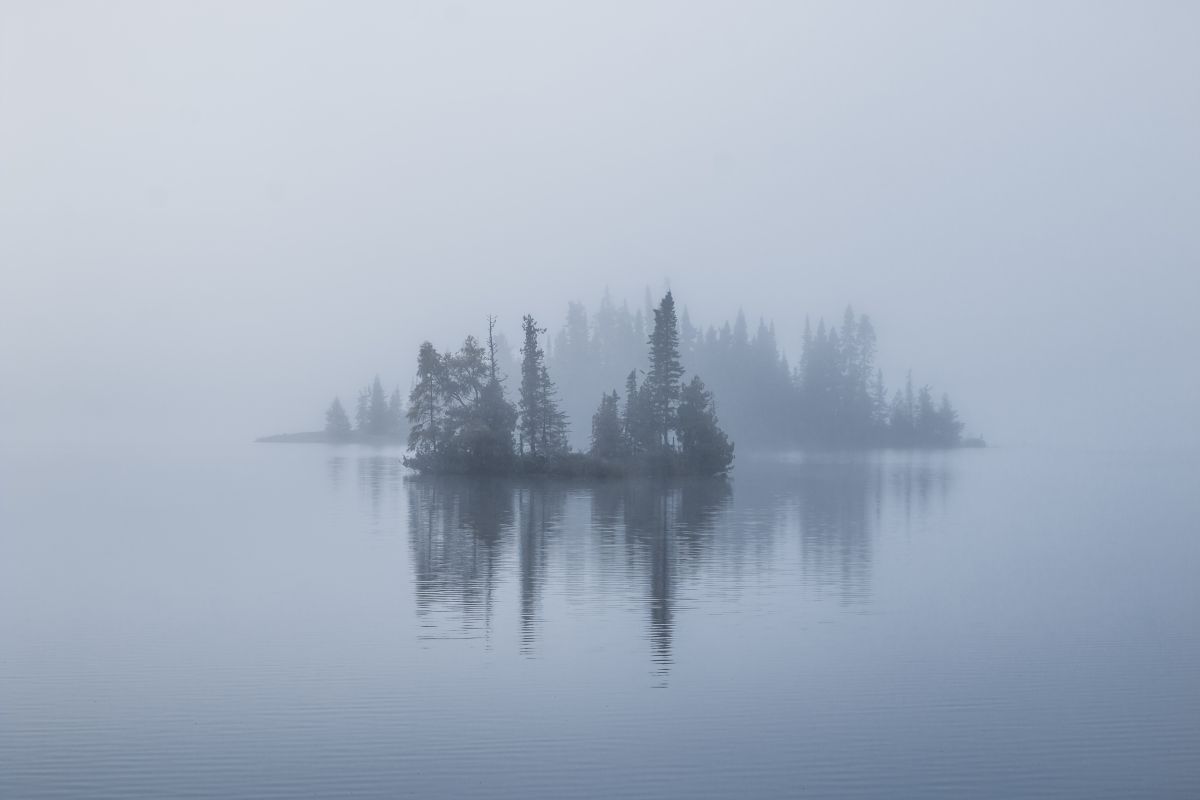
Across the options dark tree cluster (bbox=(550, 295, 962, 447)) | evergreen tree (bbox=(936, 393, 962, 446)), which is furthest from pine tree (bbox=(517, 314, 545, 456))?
evergreen tree (bbox=(936, 393, 962, 446))

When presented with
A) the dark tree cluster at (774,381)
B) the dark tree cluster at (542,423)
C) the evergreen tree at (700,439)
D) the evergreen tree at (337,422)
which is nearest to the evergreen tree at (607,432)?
the dark tree cluster at (542,423)

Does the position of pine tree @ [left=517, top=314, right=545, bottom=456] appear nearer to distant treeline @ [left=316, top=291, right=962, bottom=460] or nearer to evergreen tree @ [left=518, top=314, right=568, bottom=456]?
evergreen tree @ [left=518, top=314, right=568, bottom=456]

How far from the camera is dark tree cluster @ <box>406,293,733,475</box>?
75.9 m

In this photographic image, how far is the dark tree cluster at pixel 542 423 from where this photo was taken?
75875 millimetres

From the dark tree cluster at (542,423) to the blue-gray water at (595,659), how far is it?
105ft

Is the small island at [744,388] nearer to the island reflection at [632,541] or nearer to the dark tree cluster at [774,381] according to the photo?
the dark tree cluster at [774,381]

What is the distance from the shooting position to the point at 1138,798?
13008 millimetres

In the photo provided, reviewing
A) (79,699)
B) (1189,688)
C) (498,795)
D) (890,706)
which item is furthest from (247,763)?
(1189,688)

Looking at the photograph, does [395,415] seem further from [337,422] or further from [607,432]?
[607,432]

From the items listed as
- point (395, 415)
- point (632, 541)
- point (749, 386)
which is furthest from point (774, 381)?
point (632, 541)

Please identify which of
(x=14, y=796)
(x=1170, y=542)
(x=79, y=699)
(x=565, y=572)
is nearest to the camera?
(x=14, y=796)

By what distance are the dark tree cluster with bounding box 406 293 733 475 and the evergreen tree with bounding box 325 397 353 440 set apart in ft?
295

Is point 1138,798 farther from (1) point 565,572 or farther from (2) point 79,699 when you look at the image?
(1) point 565,572

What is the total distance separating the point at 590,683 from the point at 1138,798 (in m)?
8.36
